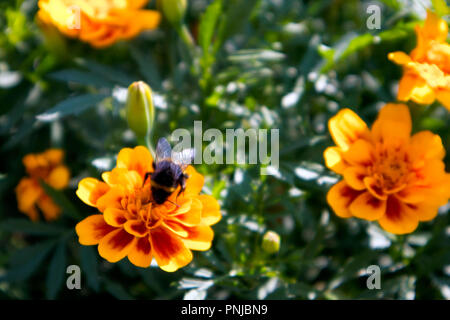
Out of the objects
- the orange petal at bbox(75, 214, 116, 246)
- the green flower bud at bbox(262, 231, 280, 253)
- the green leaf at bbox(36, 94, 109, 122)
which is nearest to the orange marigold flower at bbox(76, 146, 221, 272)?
the orange petal at bbox(75, 214, 116, 246)

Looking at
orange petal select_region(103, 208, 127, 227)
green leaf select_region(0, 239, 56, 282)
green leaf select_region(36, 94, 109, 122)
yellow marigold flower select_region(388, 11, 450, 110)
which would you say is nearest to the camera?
orange petal select_region(103, 208, 127, 227)

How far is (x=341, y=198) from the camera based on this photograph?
94 cm

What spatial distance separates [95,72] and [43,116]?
230 millimetres

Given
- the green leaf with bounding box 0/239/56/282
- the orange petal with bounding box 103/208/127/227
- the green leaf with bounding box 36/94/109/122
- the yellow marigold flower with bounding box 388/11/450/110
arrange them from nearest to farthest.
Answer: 1. the orange petal with bounding box 103/208/127/227
2. the yellow marigold flower with bounding box 388/11/450/110
3. the green leaf with bounding box 36/94/109/122
4. the green leaf with bounding box 0/239/56/282

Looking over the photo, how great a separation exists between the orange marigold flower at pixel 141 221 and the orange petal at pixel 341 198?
8.2 inches

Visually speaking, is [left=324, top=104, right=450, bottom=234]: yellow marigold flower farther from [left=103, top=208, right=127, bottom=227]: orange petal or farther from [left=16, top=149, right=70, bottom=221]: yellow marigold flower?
[left=16, top=149, right=70, bottom=221]: yellow marigold flower

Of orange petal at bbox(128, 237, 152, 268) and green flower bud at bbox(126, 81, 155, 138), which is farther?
green flower bud at bbox(126, 81, 155, 138)

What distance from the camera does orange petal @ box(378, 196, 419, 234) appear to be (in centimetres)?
90

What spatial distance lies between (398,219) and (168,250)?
41cm

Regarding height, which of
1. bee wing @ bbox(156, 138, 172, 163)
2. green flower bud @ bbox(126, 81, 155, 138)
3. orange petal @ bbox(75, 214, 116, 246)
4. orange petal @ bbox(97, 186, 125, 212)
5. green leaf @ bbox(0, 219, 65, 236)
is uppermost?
green flower bud @ bbox(126, 81, 155, 138)

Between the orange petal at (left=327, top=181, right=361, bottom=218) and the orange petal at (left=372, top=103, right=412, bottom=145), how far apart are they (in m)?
0.13

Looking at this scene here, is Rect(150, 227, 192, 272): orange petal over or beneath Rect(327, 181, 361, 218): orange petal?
beneath

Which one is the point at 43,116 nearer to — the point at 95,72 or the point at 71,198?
the point at 95,72

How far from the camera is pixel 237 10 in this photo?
3.94 ft
